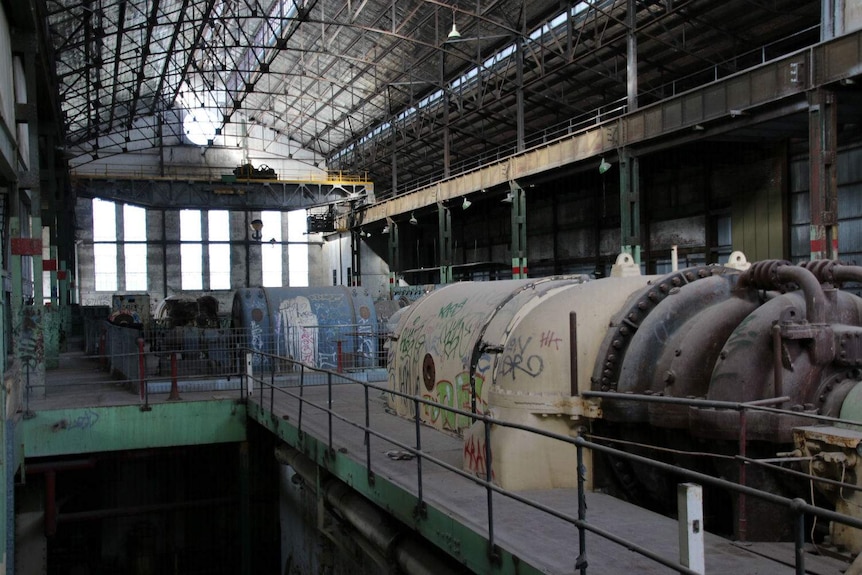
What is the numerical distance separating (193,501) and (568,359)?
10622 mm

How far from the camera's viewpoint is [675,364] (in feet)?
18.7

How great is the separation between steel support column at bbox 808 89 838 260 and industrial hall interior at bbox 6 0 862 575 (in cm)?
7

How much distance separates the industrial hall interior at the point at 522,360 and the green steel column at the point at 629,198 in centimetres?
17

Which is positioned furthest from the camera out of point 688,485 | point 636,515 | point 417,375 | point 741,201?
point 741,201

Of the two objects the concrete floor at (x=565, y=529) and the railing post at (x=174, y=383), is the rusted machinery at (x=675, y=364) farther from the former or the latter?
the railing post at (x=174, y=383)

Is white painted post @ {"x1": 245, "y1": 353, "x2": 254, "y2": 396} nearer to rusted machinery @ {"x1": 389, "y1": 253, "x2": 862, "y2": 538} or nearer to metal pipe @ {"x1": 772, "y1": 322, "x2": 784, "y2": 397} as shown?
rusted machinery @ {"x1": 389, "y1": 253, "x2": 862, "y2": 538}

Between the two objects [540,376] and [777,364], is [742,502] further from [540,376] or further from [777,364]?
[540,376]

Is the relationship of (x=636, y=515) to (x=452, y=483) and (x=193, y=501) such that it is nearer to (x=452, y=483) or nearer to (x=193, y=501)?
(x=452, y=483)

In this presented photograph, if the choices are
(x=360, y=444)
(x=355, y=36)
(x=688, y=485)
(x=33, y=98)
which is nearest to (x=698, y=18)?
(x=355, y=36)

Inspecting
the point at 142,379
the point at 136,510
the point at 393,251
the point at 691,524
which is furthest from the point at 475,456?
the point at 393,251

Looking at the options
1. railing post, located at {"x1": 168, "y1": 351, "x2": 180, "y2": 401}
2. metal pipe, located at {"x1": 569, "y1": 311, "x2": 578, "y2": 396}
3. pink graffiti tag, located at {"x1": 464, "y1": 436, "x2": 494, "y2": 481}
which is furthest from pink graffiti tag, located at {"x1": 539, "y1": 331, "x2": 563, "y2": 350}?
railing post, located at {"x1": 168, "y1": 351, "x2": 180, "y2": 401}

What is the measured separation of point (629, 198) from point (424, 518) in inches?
790

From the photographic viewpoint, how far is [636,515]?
5559 mm

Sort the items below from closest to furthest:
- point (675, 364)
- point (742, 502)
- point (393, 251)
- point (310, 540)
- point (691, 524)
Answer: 1. point (691, 524)
2. point (742, 502)
3. point (675, 364)
4. point (310, 540)
5. point (393, 251)
